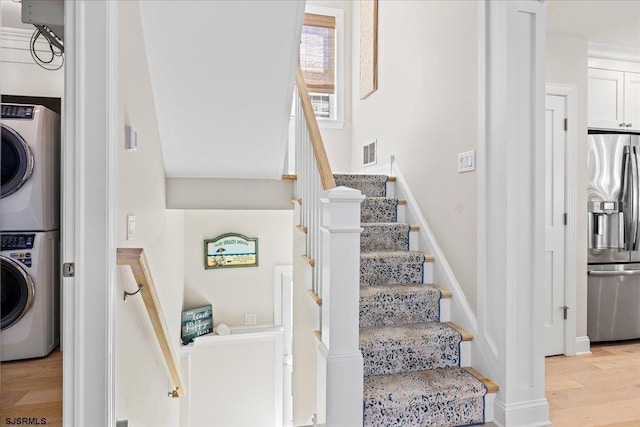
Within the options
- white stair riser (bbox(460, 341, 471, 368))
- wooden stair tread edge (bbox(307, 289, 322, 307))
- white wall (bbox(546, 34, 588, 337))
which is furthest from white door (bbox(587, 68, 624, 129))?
wooden stair tread edge (bbox(307, 289, 322, 307))

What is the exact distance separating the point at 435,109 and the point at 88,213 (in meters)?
2.46

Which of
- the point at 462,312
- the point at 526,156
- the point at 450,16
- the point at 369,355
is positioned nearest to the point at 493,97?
the point at 526,156

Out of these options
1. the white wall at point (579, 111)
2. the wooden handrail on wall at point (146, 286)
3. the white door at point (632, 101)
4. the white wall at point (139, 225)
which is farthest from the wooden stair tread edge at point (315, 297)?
the white door at point (632, 101)

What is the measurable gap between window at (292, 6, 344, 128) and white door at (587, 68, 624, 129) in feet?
8.65

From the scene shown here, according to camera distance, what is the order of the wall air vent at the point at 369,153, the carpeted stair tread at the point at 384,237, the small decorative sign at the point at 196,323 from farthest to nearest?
the wall air vent at the point at 369,153
the small decorative sign at the point at 196,323
the carpeted stair tread at the point at 384,237

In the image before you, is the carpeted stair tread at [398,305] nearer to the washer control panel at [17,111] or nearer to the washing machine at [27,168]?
the washing machine at [27,168]

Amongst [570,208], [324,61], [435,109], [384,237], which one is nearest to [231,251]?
[384,237]

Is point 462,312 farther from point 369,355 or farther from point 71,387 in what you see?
point 71,387

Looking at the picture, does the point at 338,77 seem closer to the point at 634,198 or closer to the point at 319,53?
the point at 319,53

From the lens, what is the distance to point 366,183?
3.54 m

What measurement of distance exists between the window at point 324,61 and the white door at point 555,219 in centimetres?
248

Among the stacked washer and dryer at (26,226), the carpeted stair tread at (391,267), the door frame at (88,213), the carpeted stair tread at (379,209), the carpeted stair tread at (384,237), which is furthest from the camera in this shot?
the carpeted stair tread at (379,209)

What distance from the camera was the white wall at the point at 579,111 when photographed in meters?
3.16

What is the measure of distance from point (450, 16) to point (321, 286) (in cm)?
209
